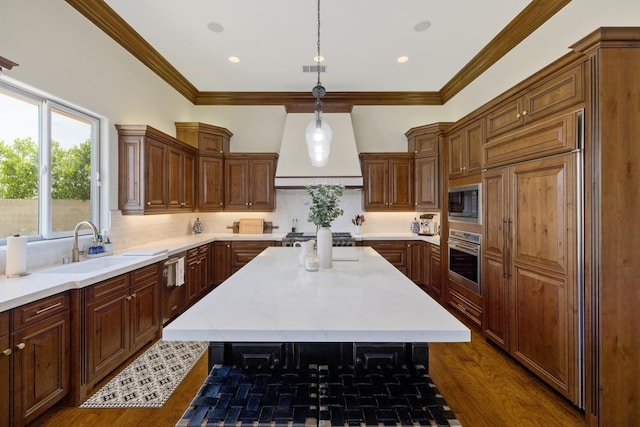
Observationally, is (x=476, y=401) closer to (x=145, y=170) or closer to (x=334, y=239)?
(x=334, y=239)

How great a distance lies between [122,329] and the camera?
2477 millimetres

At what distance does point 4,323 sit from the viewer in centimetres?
158

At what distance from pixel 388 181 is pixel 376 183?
210mm

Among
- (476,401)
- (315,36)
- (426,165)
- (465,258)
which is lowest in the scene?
(476,401)

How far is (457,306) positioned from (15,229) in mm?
4448

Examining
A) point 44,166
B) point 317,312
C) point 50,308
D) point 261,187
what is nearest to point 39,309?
point 50,308

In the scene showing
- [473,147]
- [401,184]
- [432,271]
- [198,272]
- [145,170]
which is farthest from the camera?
[401,184]

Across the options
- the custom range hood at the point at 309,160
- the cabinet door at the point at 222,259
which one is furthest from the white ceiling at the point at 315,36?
the cabinet door at the point at 222,259

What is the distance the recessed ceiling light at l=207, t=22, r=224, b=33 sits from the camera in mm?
3205

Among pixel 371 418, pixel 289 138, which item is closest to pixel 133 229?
pixel 289 138

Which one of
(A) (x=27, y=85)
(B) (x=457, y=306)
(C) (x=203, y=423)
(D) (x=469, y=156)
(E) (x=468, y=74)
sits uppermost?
(E) (x=468, y=74)

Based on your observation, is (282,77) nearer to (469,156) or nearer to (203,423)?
(469,156)

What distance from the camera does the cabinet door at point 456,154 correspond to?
3502 mm

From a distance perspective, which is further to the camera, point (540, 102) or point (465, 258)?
point (465, 258)
